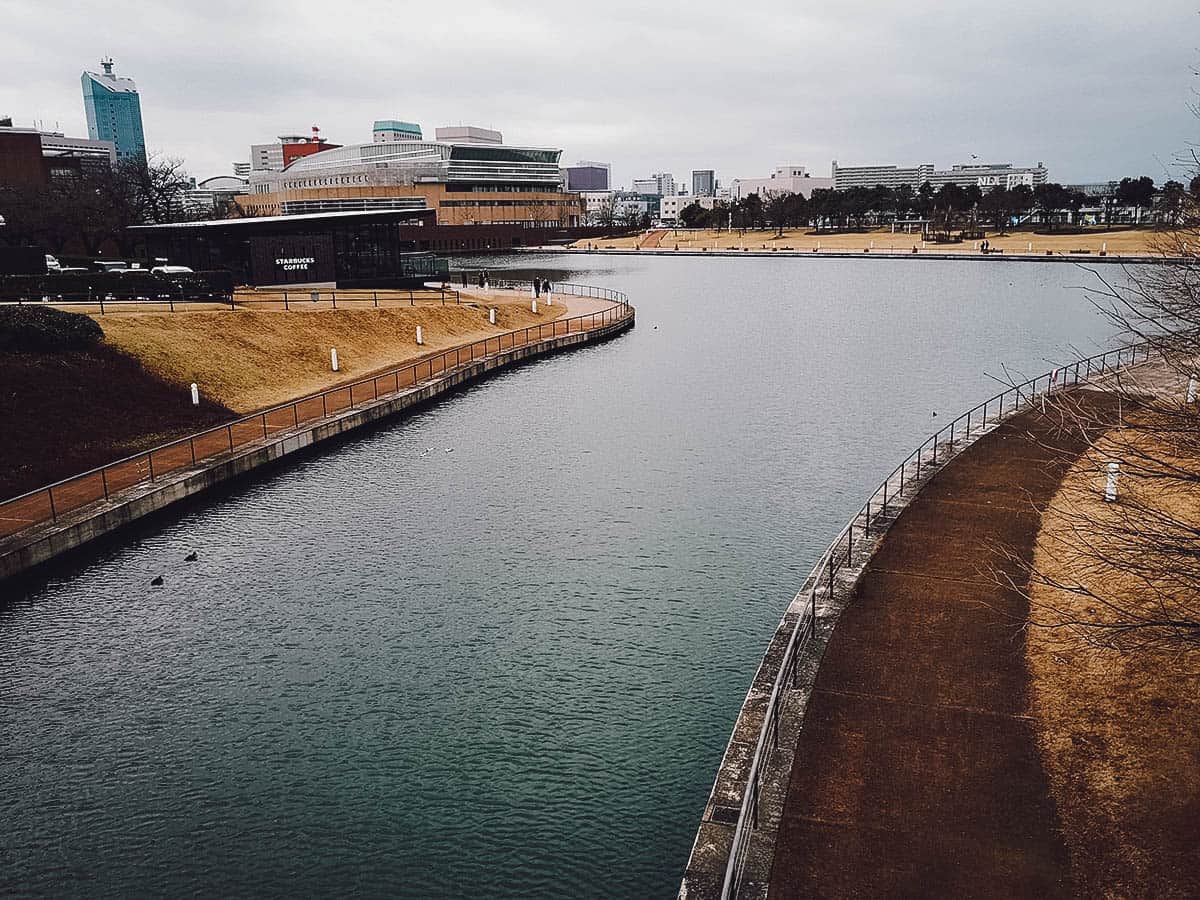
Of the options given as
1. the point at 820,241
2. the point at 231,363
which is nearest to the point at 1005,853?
the point at 231,363

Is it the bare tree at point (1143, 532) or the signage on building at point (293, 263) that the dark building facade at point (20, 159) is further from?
the bare tree at point (1143, 532)

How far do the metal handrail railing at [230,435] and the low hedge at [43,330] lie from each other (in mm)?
6302

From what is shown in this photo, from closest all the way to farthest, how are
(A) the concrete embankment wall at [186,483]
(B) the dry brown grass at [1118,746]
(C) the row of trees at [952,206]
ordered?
(B) the dry brown grass at [1118,746], (A) the concrete embankment wall at [186,483], (C) the row of trees at [952,206]

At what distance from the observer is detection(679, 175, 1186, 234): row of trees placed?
154 m

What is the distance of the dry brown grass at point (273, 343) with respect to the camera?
1462 inches

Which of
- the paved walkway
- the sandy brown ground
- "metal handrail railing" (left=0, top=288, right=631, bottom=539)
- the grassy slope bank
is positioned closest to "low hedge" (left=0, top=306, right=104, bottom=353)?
the grassy slope bank

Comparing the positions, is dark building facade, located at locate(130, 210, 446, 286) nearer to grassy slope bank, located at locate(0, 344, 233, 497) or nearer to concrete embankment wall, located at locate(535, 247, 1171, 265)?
grassy slope bank, located at locate(0, 344, 233, 497)

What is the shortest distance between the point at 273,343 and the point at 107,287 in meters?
11.8

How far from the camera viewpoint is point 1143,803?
10945 millimetres

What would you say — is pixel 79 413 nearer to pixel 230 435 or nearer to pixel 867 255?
pixel 230 435

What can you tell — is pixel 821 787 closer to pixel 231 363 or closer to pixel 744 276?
pixel 231 363

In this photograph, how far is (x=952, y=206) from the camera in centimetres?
15450

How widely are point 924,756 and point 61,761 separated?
1337cm

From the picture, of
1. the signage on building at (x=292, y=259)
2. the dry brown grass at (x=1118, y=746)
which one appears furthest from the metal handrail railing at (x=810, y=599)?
the signage on building at (x=292, y=259)
